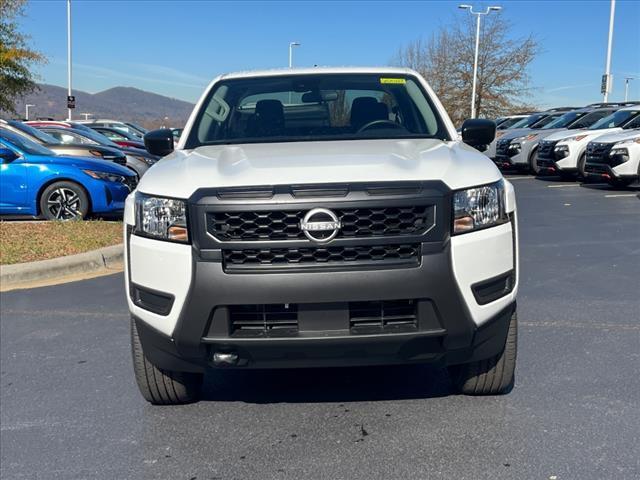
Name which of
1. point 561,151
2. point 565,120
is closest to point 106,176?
point 561,151

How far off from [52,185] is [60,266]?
3090 millimetres

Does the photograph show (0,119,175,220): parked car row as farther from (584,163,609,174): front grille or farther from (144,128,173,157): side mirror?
(584,163,609,174): front grille

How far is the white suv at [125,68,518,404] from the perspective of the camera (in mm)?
2916

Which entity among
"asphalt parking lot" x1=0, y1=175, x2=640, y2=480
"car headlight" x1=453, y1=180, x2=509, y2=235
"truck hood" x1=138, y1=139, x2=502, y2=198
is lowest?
"asphalt parking lot" x1=0, y1=175, x2=640, y2=480

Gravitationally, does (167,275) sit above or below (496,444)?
above

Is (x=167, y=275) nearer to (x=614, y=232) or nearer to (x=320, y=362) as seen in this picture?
(x=320, y=362)

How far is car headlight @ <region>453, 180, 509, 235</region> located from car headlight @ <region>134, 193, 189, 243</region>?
116cm

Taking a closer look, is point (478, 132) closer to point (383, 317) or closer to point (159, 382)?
point (383, 317)

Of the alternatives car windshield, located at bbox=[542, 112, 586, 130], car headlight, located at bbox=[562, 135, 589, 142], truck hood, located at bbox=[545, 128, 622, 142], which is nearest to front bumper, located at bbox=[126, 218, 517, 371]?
car headlight, located at bbox=[562, 135, 589, 142]

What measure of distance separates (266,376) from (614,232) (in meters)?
6.68

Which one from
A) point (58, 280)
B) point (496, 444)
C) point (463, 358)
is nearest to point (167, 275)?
point (463, 358)

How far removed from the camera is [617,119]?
16516 mm

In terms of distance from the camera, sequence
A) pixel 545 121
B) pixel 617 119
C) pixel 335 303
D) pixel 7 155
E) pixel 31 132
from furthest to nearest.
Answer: pixel 545 121, pixel 617 119, pixel 31 132, pixel 7 155, pixel 335 303

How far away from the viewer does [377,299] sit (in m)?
2.91
